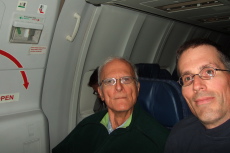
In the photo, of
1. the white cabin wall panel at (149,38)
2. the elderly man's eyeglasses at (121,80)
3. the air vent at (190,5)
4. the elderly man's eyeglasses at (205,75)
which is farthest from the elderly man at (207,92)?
the white cabin wall panel at (149,38)

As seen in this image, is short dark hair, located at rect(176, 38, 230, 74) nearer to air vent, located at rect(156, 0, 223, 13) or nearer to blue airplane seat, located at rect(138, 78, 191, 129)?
blue airplane seat, located at rect(138, 78, 191, 129)

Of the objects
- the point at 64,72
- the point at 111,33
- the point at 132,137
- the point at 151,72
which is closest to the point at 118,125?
the point at 132,137

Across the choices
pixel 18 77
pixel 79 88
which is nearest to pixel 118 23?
pixel 79 88

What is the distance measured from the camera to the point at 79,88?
3047 mm

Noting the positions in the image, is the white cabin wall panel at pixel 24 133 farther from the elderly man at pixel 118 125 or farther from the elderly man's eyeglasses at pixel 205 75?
the elderly man's eyeglasses at pixel 205 75

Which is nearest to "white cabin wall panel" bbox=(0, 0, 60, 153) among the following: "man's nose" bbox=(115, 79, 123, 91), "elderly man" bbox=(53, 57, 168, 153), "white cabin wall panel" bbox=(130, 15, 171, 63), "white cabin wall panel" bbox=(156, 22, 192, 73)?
"elderly man" bbox=(53, 57, 168, 153)

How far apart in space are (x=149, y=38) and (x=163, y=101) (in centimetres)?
215

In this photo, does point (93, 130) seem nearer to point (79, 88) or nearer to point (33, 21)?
point (79, 88)

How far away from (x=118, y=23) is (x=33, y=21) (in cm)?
132

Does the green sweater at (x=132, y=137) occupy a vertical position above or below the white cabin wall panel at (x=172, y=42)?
below

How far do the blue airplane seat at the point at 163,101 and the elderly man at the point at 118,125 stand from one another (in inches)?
3.4

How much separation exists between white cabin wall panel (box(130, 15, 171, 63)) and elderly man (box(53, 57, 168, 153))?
147 centimetres

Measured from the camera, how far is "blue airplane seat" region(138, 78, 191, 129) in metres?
1.89

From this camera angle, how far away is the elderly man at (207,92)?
55.4 inches
